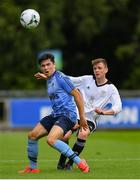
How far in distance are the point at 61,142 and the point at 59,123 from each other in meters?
0.35

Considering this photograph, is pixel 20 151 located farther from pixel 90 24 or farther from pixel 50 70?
pixel 90 24

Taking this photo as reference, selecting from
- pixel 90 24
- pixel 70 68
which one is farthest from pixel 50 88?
pixel 70 68

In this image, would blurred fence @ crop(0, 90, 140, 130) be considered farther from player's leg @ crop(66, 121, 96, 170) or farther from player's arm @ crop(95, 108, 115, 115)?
player's arm @ crop(95, 108, 115, 115)

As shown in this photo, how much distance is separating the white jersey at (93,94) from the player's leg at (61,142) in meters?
1.05

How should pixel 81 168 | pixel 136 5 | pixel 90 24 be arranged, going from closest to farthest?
1. pixel 81 168
2. pixel 90 24
3. pixel 136 5

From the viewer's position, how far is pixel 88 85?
1541cm

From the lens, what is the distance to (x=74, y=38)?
49.1m

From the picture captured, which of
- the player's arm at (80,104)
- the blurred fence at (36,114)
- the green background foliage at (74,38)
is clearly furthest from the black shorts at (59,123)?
the green background foliage at (74,38)

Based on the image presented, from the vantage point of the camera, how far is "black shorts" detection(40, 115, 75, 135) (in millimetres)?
14219

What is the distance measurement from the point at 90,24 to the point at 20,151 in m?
26.4

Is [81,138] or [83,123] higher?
[83,123]

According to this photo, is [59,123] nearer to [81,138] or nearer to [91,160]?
[81,138]

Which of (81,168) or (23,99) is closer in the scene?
(81,168)

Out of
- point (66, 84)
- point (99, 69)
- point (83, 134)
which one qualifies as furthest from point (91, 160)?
point (66, 84)
